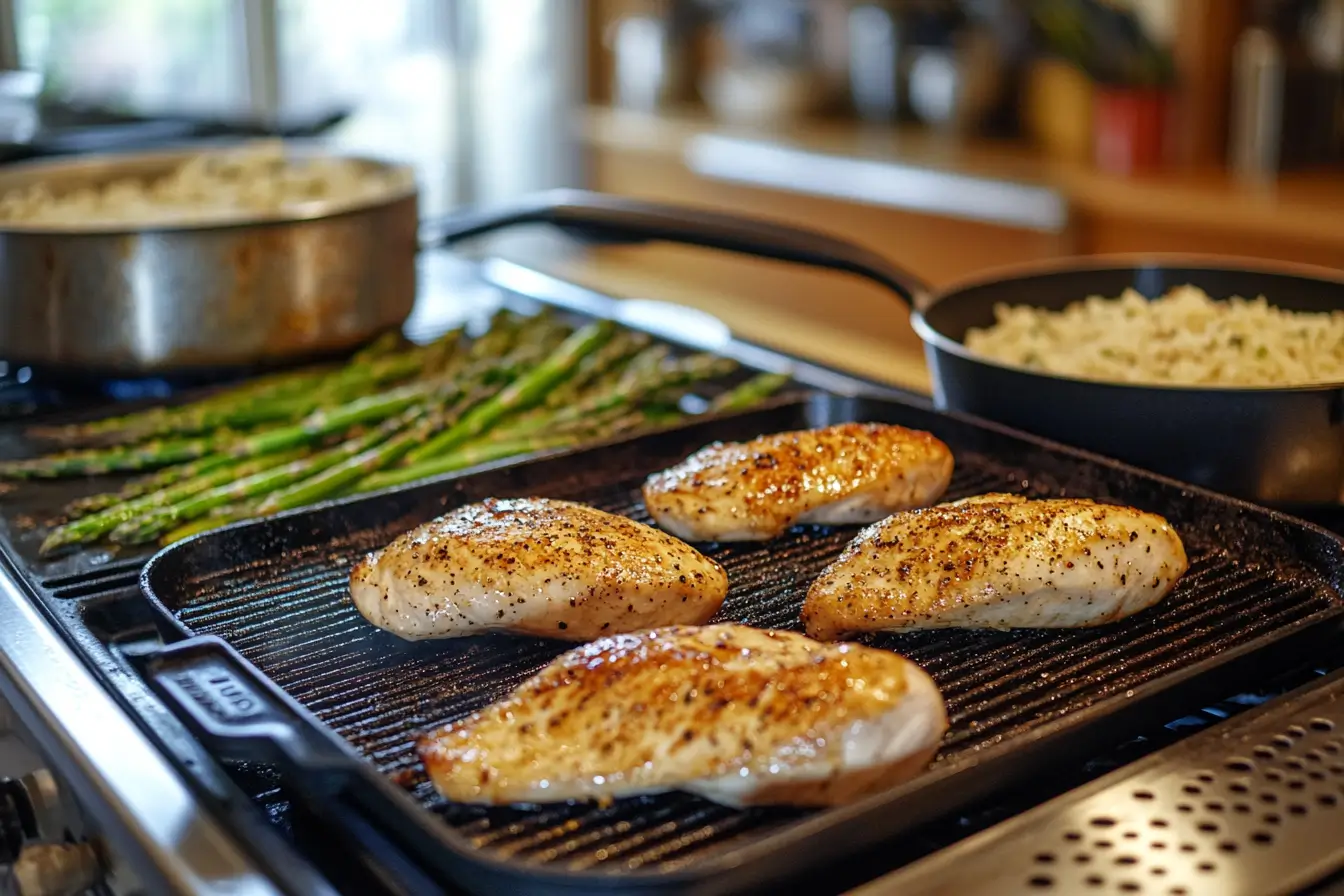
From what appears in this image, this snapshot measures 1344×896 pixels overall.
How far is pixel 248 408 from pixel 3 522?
0.59 meters

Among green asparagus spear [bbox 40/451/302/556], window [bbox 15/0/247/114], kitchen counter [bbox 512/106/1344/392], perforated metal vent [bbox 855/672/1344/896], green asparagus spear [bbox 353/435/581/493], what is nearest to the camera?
perforated metal vent [bbox 855/672/1344/896]

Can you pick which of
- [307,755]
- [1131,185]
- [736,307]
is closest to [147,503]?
[307,755]

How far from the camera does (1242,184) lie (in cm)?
540

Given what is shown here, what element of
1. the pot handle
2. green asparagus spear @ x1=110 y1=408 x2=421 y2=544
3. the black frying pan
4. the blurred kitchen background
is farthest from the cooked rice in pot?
the blurred kitchen background

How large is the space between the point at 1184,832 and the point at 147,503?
1619 millimetres

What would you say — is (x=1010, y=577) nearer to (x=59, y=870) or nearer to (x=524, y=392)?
(x=59, y=870)

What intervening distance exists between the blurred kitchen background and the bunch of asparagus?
1370 mm

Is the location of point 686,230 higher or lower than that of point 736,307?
higher

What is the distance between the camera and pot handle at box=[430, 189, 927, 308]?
8.93ft

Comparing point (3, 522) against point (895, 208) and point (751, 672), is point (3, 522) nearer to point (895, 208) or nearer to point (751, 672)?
point (751, 672)

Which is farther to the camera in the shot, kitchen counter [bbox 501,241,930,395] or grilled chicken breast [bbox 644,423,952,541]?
kitchen counter [bbox 501,241,930,395]

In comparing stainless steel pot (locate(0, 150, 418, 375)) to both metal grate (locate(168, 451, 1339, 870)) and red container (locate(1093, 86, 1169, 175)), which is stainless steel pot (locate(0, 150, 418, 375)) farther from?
red container (locate(1093, 86, 1169, 175))

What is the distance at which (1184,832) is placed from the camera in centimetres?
125

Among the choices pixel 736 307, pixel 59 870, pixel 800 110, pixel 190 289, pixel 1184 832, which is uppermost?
pixel 800 110
